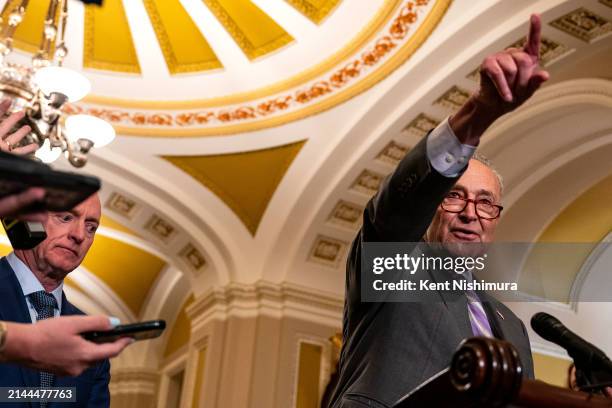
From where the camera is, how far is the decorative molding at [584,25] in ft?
18.5

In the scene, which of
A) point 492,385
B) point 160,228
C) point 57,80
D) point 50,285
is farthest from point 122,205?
point 492,385

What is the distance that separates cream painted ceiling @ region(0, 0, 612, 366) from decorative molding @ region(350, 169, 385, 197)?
0.06 feet

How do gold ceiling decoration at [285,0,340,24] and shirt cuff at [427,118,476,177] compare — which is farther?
gold ceiling decoration at [285,0,340,24]

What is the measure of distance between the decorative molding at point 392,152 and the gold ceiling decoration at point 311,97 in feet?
2.17

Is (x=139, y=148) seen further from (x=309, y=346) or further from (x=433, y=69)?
(x=433, y=69)

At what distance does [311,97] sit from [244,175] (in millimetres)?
1435

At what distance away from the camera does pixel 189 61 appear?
797 centimetres

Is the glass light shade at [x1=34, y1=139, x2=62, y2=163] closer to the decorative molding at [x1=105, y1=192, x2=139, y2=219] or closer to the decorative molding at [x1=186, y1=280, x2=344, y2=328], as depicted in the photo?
the decorative molding at [x1=105, y1=192, x2=139, y2=219]

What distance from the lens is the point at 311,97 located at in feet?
25.1

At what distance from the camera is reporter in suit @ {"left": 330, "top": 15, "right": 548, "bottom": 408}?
1377mm

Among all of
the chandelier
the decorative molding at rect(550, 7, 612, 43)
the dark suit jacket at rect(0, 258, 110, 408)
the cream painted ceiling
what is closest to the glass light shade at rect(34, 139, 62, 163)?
the chandelier

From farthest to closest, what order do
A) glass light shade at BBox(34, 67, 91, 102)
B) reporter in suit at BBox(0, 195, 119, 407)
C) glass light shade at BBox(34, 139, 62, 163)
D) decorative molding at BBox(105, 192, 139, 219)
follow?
decorative molding at BBox(105, 192, 139, 219) < glass light shade at BBox(34, 139, 62, 163) < glass light shade at BBox(34, 67, 91, 102) < reporter in suit at BBox(0, 195, 119, 407)

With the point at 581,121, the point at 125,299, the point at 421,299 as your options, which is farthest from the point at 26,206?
the point at 125,299

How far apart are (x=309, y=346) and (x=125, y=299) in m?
4.94
